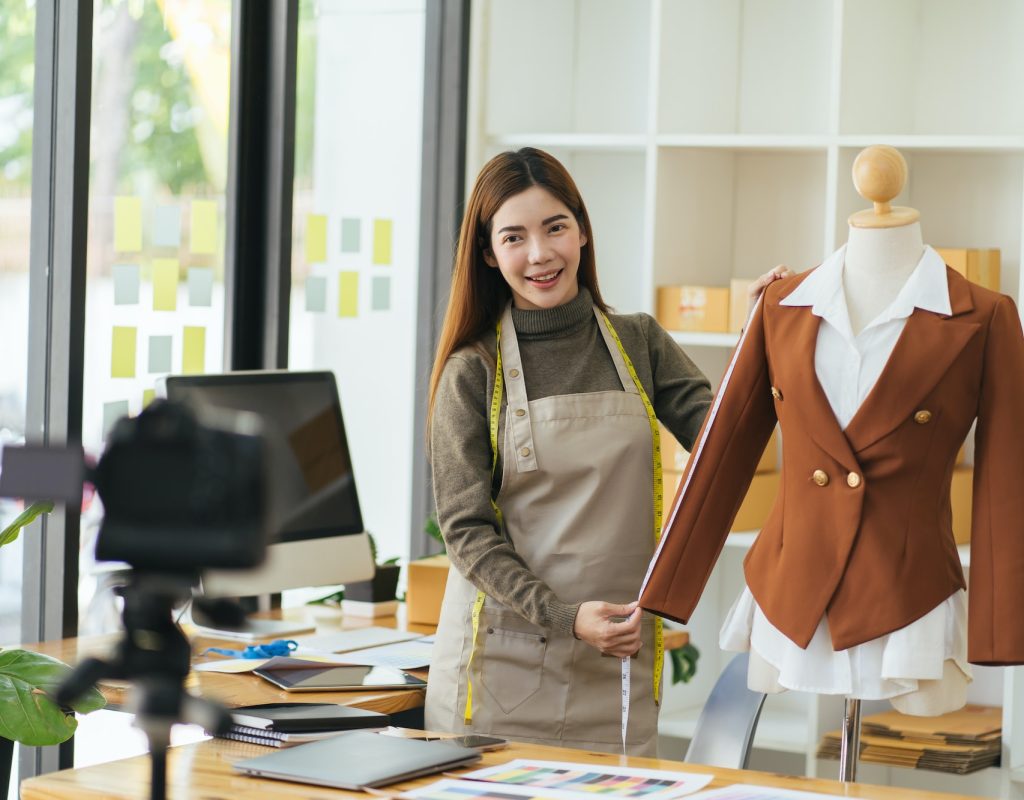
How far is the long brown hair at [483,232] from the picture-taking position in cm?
218

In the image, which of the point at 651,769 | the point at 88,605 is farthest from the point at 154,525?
the point at 88,605

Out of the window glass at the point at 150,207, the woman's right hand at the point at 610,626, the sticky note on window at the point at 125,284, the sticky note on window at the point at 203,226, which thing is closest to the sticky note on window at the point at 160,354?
the window glass at the point at 150,207

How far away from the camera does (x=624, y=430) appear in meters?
2.16

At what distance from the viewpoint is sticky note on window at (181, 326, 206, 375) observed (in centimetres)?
290

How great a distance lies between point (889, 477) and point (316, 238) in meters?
1.89

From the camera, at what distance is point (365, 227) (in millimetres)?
3574

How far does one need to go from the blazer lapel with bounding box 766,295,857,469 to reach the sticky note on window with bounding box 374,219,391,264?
1.84 m

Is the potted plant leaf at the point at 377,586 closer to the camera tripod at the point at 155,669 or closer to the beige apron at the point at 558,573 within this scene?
the beige apron at the point at 558,573

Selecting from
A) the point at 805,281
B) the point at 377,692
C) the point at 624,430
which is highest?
the point at 805,281

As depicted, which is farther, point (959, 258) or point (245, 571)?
point (959, 258)

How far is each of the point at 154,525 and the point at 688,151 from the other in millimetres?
2815

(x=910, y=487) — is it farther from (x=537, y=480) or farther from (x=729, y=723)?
(x=729, y=723)

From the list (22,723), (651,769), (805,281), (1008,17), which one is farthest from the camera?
(1008,17)

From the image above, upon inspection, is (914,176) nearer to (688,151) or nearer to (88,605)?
(688,151)
